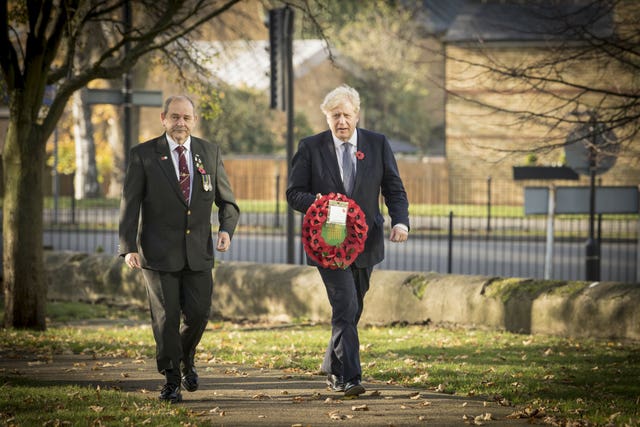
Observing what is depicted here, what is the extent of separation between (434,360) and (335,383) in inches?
79.2

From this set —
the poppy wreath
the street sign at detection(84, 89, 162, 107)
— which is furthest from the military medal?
the street sign at detection(84, 89, 162, 107)

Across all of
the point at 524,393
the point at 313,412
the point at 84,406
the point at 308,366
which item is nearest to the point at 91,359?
the point at 308,366

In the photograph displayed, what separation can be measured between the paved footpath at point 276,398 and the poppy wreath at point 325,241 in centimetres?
91

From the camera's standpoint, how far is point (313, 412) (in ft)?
22.2

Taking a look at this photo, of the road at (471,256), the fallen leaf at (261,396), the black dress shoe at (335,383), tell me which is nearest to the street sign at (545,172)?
the road at (471,256)

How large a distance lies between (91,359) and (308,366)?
1880 millimetres

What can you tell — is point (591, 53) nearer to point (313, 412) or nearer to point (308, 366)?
point (308, 366)

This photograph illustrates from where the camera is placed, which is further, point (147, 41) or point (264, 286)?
point (264, 286)

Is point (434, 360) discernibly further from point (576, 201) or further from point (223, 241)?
point (576, 201)

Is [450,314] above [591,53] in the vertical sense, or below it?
below

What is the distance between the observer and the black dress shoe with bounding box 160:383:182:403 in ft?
23.1

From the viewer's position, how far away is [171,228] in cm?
707

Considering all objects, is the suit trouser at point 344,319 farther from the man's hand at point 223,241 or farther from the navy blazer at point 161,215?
the navy blazer at point 161,215

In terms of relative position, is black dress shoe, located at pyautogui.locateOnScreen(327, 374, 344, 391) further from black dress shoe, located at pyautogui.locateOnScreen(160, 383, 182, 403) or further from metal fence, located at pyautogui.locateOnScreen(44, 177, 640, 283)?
metal fence, located at pyautogui.locateOnScreen(44, 177, 640, 283)
